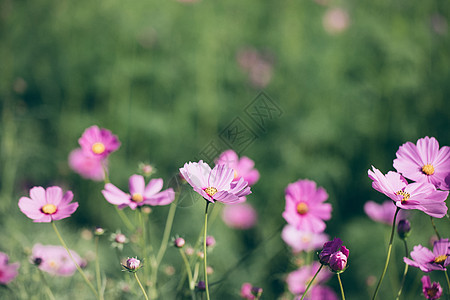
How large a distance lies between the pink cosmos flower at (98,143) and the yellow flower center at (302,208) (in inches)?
14.4

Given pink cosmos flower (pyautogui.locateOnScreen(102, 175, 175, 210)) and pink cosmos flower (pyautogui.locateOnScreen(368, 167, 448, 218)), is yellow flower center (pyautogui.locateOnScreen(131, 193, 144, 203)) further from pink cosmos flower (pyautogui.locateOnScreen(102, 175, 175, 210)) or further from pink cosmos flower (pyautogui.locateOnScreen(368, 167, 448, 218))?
pink cosmos flower (pyautogui.locateOnScreen(368, 167, 448, 218))

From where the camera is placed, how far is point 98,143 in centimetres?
78

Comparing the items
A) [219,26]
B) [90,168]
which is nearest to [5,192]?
[90,168]

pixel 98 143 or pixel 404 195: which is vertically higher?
pixel 404 195

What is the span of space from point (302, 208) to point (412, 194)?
27 centimetres

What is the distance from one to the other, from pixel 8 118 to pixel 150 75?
2.48 feet

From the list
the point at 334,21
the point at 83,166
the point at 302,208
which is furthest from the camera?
the point at 334,21

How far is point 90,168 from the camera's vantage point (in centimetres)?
194

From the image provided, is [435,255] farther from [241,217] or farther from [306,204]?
[241,217]

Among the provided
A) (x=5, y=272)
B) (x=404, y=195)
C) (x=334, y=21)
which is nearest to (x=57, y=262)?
(x=5, y=272)

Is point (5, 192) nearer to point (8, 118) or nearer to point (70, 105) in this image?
point (8, 118)

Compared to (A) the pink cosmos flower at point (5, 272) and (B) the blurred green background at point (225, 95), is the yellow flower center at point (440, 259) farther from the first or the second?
(B) the blurred green background at point (225, 95)

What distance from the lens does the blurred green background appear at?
1.77 metres

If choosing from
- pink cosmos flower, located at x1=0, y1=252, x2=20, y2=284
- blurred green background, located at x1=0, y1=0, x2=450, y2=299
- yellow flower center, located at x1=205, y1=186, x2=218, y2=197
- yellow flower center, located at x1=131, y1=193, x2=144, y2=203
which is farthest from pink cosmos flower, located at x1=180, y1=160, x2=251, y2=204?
blurred green background, located at x1=0, y1=0, x2=450, y2=299
